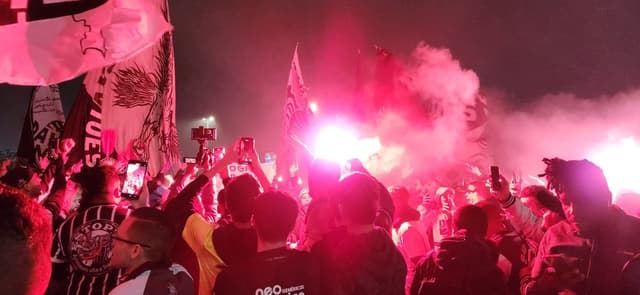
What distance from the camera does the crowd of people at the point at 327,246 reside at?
9.20ft

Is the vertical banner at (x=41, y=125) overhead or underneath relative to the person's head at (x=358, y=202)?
overhead

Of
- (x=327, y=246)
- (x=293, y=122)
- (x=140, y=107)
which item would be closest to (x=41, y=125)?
(x=140, y=107)

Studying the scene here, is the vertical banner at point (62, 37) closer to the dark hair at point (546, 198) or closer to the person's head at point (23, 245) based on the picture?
the person's head at point (23, 245)

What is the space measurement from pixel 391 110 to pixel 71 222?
14764 mm

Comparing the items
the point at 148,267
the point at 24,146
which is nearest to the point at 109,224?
the point at 148,267

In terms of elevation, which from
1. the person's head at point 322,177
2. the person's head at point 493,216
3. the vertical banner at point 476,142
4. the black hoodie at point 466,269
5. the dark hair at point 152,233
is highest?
the vertical banner at point 476,142

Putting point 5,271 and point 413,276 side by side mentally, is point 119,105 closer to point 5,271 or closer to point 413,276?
point 413,276

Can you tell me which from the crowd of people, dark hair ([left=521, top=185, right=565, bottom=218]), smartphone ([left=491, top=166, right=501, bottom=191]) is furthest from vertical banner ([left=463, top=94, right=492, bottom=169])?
the crowd of people

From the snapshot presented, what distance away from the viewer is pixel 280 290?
2814 mm

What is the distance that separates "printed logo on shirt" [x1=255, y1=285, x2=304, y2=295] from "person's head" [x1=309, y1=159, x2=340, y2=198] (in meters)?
1.13

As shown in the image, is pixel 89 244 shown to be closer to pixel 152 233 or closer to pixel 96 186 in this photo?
pixel 96 186

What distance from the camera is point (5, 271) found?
143 centimetres

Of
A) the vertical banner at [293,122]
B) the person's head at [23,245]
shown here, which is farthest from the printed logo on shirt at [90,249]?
the vertical banner at [293,122]

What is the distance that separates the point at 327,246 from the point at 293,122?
5875 mm
